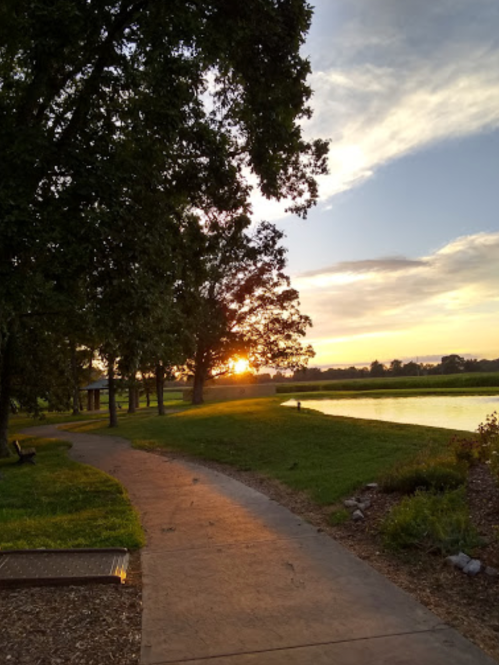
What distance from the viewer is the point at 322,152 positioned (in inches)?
547

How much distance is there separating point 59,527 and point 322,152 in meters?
10.5

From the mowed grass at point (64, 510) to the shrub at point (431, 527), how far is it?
312cm

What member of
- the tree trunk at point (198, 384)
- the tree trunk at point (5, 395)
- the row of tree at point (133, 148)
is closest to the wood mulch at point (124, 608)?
the row of tree at point (133, 148)

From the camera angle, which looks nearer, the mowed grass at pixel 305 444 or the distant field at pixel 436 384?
the mowed grass at pixel 305 444

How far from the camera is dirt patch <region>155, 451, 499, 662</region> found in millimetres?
4492

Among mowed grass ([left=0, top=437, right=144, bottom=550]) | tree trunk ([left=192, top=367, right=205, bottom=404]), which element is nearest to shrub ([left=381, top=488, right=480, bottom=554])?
mowed grass ([left=0, top=437, right=144, bottom=550])

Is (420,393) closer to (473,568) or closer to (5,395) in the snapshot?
(5,395)

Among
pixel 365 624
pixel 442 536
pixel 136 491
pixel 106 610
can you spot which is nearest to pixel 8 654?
pixel 106 610

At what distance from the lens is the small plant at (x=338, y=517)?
768cm

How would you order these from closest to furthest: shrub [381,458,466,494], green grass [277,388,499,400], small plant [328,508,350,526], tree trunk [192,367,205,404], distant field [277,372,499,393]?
small plant [328,508,350,526] < shrub [381,458,466,494] < green grass [277,388,499,400] < tree trunk [192,367,205,404] < distant field [277,372,499,393]

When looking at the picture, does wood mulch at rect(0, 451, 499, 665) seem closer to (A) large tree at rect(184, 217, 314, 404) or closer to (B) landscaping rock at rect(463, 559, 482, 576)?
(B) landscaping rock at rect(463, 559, 482, 576)

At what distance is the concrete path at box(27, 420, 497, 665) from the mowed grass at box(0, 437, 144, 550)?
21.2 inches

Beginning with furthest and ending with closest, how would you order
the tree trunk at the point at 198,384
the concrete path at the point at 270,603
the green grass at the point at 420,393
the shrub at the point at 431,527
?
1. the tree trunk at the point at 198,384
2. the green grass at the point at 420,393
3. the shrub at the point at 431,527
4. the concrete path at the point at 270,603

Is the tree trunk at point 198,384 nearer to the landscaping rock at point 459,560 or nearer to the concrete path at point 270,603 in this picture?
the concrete path at point 270,603
